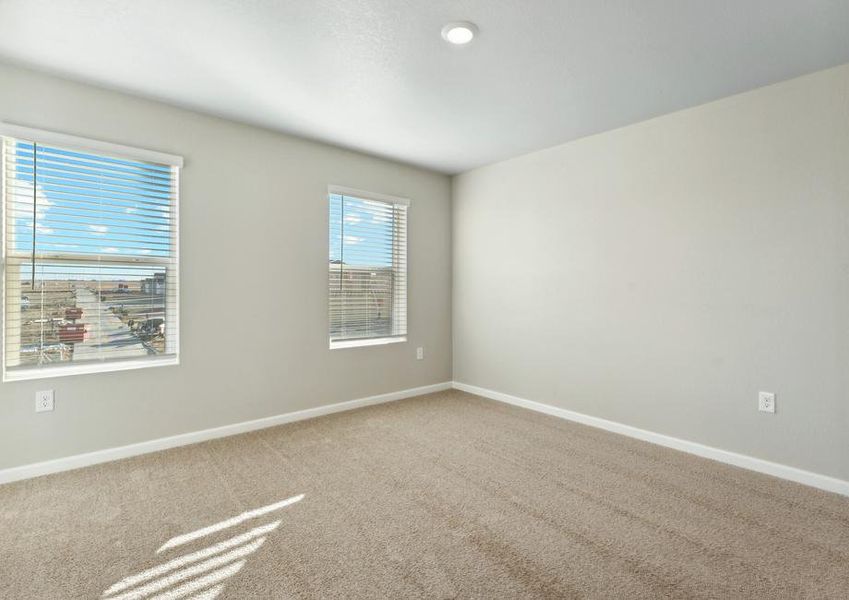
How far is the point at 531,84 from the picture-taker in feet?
8.80

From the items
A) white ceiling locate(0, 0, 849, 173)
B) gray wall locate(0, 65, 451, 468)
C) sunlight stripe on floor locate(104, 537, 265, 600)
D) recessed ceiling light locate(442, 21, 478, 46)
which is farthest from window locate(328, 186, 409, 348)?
sunlight stripe on floor locate(104, 537, 265, 600)

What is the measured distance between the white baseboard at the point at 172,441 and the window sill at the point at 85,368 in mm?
518

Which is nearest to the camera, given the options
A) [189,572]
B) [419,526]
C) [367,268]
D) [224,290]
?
[189,572]

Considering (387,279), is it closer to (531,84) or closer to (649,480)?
(531,84)

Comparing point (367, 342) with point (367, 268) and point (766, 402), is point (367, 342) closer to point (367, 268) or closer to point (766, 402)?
point (367, 268)

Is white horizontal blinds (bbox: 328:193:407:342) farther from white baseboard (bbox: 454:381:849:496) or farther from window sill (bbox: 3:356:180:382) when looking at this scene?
white baseboard (bbox: 454:381:849:496)

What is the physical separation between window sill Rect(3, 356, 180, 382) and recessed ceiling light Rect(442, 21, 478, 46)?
2.73 metres

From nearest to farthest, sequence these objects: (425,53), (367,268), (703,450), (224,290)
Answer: (425,53), (703,450), (224,290), (367,268)

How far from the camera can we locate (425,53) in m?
2.34

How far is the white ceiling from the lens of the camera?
1.99 metres

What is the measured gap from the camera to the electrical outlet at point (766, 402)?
2670 mm

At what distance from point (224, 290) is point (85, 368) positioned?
3.19ft

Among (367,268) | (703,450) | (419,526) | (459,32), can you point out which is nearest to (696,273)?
(703,450)

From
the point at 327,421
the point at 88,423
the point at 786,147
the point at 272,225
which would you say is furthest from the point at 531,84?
the point at 88,423
